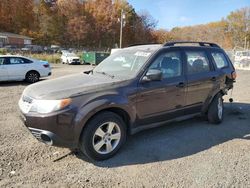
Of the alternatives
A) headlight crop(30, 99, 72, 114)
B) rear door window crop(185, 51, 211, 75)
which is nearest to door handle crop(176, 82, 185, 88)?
rear door window crop(185, 51, 211, 75)

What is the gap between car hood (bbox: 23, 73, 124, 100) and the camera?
12.8 feet

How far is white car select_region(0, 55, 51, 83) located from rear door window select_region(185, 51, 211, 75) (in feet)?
31.6

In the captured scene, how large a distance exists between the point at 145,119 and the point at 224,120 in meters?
2.73

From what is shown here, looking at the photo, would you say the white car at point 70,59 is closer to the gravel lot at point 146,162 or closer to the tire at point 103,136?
the gravel lot at point 146,162

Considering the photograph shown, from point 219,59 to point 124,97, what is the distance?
125 inches

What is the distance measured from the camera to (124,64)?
Result: 5016 millimetres

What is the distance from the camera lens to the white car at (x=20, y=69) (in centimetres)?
1251

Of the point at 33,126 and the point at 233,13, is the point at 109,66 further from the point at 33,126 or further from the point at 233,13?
the point at 233,13

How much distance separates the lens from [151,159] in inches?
167

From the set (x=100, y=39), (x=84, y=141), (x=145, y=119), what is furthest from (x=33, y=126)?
(x=100, y=39)

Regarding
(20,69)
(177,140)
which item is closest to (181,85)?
(177,140)

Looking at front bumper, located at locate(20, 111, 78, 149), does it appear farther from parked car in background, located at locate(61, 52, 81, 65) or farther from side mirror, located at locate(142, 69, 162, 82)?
parked car in background, located at locate(61, 52, 81, 65)

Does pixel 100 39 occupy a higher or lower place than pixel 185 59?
higher

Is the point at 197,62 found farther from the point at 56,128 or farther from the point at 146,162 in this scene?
the point at 56,128
